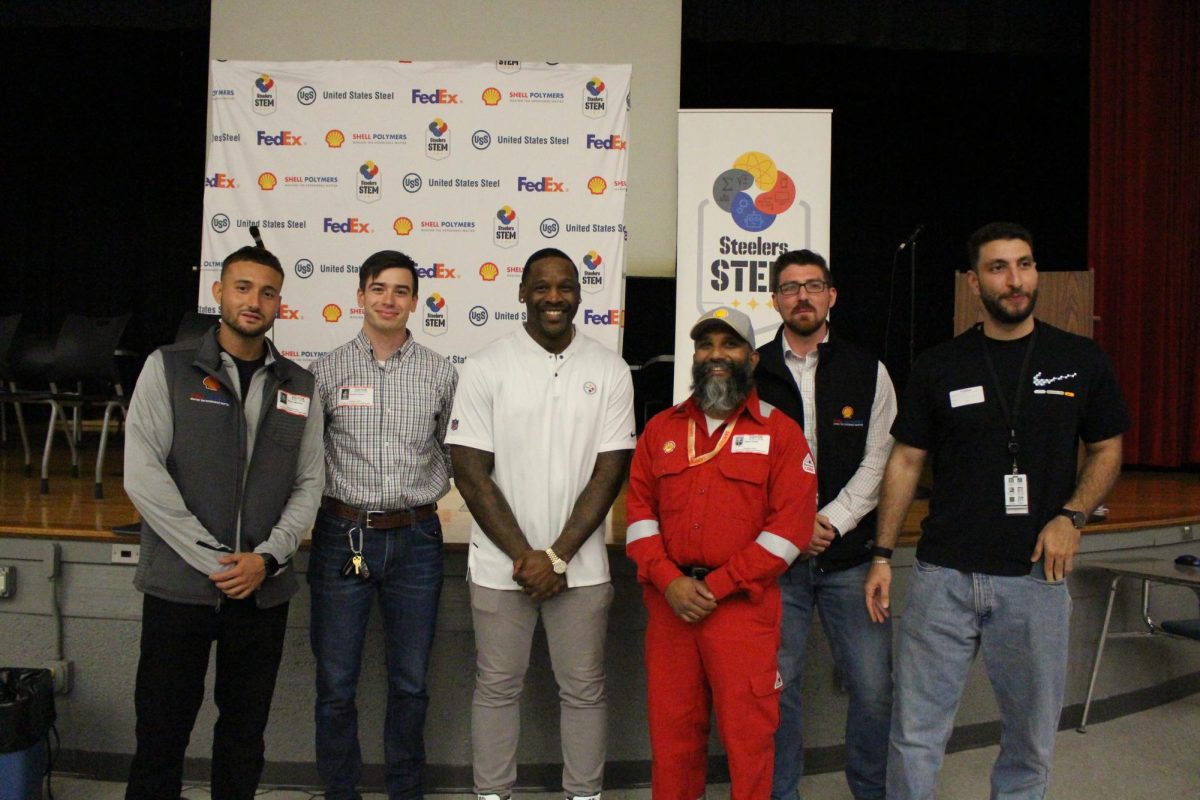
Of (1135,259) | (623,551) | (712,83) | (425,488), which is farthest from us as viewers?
(712,83)

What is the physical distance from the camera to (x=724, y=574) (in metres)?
2.21

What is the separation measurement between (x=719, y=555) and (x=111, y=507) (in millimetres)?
2871

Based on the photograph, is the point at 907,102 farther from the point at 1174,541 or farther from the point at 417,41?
the point at 1174,541

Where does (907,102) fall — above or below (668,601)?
above

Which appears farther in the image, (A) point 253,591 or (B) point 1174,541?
(B) point 1174,541

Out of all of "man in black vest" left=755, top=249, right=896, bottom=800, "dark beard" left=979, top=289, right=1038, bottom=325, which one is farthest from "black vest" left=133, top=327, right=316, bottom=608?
"dark beard" left=979, top=289, right=1038, bottom=325

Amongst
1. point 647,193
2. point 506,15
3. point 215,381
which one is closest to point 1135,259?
point 647,193

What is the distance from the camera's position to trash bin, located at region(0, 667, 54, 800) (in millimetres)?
2588

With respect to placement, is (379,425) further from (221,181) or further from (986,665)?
(221,181)

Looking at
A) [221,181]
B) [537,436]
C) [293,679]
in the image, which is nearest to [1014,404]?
[537,436]

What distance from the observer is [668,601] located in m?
2.25

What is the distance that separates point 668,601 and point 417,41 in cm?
443

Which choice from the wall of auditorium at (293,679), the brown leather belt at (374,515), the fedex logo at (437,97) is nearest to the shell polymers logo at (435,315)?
the fedex logo at (437,97)

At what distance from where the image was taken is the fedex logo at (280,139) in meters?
5.23
